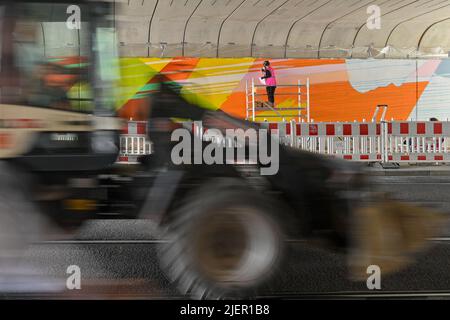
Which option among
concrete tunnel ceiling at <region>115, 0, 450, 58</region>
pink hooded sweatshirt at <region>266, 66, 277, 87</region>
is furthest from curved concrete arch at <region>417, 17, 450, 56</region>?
pink hooded sweatshirt at <region>266, 66, 277, 87</region>

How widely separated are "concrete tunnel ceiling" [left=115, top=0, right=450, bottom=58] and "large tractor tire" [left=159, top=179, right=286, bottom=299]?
1.02 metres

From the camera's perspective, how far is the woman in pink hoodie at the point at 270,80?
513cm

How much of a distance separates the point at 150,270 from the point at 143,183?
838 mm

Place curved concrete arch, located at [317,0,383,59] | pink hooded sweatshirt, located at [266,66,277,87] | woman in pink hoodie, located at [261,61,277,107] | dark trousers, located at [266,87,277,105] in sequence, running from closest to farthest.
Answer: curved concrete arch, located at [317,0,383,59]
woman in pink hoodie, located at [261,61,277,107]
pink hooded sweatshirt, located at [266,66,277,87]
dark trousers, located at [266,87,277,105]

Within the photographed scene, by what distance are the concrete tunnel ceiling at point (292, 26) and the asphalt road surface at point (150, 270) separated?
40.6 inches

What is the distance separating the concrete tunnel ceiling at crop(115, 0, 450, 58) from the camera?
363cm

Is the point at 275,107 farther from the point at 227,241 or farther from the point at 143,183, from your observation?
the point at 227,241

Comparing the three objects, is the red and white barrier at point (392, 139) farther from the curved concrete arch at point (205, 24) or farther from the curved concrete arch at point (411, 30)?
the curved concrete arch at point (205, 24)

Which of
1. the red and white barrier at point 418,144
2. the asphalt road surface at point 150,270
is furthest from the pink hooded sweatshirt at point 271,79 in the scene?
the red and white barrier at point 418,144

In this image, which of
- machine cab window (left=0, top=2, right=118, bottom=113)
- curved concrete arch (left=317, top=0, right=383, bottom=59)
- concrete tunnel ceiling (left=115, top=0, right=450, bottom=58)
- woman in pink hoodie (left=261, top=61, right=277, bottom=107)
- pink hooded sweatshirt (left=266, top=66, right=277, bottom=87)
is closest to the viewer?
machine cab window (left=0, top=2, right=118, bottom=113)

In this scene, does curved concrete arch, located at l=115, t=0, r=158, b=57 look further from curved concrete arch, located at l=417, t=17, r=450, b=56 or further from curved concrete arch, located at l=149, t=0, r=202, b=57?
curved concrete arch, located at l=417, t=17, r=450, b=56

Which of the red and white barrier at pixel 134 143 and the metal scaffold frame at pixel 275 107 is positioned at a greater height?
the metal scaffold frame at pixel 275 107

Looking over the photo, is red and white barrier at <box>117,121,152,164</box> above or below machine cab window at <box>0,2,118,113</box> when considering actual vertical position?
below

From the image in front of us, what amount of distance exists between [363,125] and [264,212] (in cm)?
675
